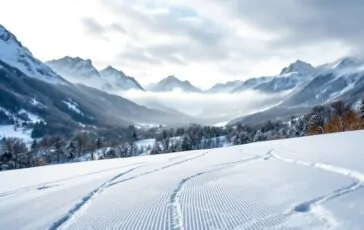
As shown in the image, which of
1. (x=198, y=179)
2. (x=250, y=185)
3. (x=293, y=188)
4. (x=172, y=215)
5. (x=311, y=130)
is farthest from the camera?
(x=311, y=130)

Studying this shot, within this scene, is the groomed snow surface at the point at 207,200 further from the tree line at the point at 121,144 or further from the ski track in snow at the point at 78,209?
the tree line at the point at 121,144

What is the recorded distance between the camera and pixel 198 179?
1502 centimetres

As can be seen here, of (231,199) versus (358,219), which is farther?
(231,199)

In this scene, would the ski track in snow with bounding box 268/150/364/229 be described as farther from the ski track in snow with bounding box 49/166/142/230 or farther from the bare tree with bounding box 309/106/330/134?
the bare tree with bounding box 309/106/330/134

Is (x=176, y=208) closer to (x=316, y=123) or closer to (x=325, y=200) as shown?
(x=325, y=200)

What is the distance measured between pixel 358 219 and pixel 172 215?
3.92 meters

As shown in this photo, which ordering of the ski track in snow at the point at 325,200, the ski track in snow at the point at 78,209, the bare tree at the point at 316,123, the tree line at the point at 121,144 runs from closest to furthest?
the ski track in snow at the point at 325,200, the ski track in snow at the point at 78,209, the tree line at the point at 121,144, the bare tree at the point at 316,123

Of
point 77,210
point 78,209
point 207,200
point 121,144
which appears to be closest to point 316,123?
point 121,144

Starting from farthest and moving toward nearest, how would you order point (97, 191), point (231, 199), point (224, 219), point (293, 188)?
point (97, 191) → point (293, 188) → point (231, 199) → point (224, 219)

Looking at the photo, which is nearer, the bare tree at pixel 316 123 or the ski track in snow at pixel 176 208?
the ski track in snow at pixel 176 208

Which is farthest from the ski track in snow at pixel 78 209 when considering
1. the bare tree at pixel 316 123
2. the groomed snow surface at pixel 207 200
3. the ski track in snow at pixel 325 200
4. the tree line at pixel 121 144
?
the bare tree at pixel 316 123

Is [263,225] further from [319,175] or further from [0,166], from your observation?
[0,166]

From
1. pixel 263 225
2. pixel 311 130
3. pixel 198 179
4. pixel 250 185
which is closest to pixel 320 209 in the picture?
pixel 263 225

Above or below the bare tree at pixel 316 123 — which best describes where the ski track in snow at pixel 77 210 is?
below
